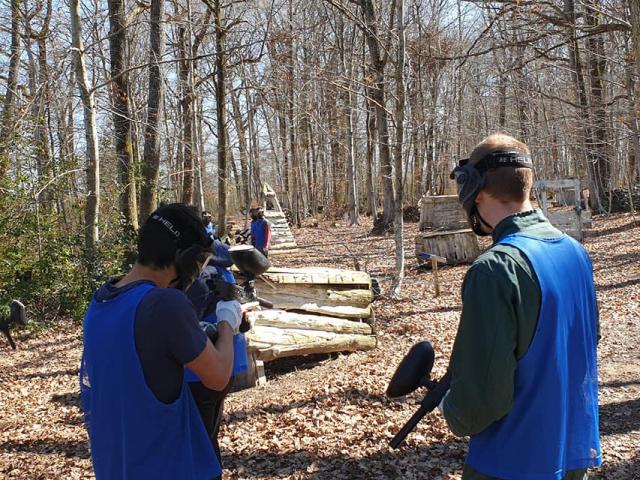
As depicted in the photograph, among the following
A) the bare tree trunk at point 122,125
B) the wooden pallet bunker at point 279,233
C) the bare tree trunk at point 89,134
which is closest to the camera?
the bare tree trunk at point 89,134

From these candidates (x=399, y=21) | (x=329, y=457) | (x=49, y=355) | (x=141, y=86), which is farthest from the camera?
(x=141, y=86)

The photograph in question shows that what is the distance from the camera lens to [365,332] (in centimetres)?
781

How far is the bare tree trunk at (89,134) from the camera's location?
29.7 ft

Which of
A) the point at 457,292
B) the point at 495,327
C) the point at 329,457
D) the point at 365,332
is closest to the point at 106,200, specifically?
the point at 365,332

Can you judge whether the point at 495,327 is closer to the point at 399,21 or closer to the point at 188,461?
the point at 188,461

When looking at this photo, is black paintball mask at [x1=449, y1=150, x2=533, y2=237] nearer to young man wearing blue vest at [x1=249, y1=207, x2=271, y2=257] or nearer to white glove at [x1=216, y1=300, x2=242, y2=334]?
white glove at [x1=216, y1=300, x2=242, y2=334]

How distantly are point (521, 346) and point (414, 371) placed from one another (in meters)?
0.47

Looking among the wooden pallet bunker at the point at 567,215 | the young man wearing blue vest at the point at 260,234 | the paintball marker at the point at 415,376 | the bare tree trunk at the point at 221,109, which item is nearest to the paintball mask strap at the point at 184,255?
the paintball marker at the point at 415,376

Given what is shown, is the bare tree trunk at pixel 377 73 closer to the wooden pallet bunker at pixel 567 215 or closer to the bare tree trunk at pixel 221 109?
the bare tree trunk at pixel 221 109

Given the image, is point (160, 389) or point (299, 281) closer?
point (160, 389)

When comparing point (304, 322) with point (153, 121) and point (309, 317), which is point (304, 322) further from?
point (153, 121)

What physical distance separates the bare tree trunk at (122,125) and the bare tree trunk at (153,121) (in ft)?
0.91

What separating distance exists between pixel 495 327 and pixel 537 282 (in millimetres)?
215

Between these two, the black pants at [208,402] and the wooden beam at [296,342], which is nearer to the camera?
the black pants at [208,402]
